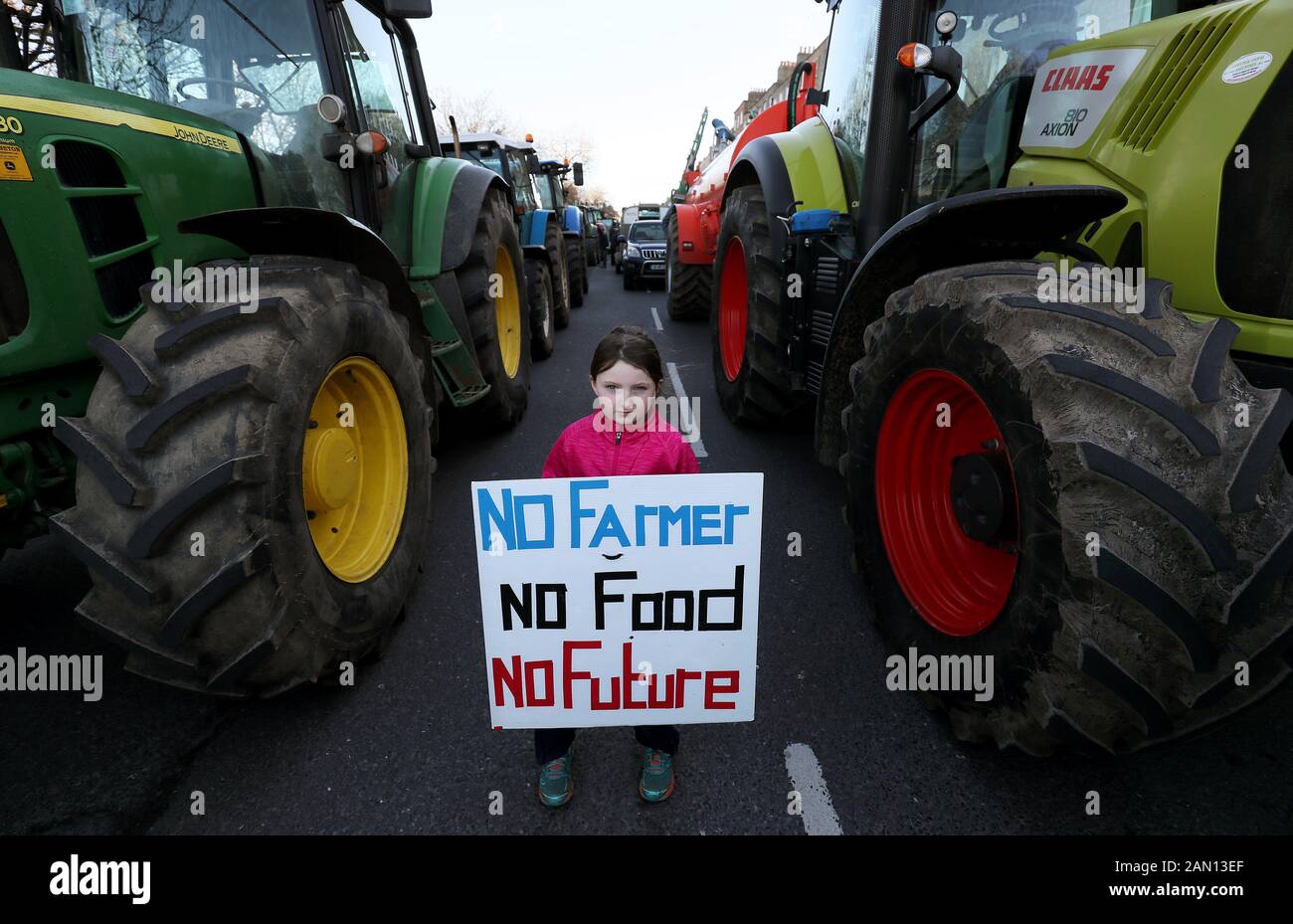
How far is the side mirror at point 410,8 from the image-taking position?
2850 mm

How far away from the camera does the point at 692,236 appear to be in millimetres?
7621

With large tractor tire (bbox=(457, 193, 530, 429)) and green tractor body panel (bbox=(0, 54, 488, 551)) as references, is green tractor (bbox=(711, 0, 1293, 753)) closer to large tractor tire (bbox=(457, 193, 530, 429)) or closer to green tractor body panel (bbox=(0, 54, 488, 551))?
large tractor tire (bbox=(457, 193, 530, 429))

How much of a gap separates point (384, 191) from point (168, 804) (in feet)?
9.03

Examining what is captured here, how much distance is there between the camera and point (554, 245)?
8094mm

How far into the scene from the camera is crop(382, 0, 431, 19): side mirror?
2850mm

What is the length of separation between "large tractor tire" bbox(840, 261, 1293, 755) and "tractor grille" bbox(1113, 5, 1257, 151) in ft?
1.75

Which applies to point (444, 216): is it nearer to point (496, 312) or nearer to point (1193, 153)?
point (496, 312)

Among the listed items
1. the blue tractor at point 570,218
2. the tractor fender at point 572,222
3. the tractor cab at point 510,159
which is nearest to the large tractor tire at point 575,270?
the blue tractor at point 570,218

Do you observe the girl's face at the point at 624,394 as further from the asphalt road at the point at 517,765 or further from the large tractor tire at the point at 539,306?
the large tractor tire at the point at 539,306

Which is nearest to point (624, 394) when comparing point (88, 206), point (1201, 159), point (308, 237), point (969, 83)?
point (308, 237)

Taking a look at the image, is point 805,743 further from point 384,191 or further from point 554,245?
point 554,245

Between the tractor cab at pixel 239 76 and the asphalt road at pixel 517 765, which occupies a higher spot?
the tractor cab at pixel 239 76

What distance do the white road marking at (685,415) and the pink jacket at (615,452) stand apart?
1.41 metres

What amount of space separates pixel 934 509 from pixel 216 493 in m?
2.13
